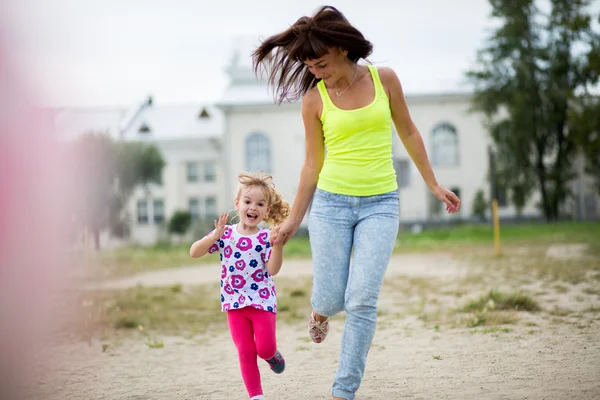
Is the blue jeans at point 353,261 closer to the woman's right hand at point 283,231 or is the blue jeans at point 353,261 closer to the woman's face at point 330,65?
the woman's right hand at point 283,231

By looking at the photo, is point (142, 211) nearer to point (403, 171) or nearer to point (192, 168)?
point (192, 168)

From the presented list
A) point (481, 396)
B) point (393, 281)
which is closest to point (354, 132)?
point (481, 396)

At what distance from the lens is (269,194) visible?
4281 mm

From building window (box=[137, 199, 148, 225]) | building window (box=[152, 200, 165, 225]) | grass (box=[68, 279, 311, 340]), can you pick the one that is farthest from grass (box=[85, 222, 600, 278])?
building window (box=[137, 199, 148, 225])

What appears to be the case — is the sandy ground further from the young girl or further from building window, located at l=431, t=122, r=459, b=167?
building window, located at l=431, t=122, r=459, b=167

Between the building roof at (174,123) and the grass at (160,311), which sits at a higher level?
the building roof at (174,123)

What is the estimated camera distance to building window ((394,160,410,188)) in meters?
32.2

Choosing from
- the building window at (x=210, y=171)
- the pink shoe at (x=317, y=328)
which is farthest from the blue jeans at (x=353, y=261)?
the building window at (x=210, y=171)

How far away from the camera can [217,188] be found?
141 feet

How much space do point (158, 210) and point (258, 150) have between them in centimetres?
832

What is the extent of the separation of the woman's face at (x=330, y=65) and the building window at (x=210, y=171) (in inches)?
1550

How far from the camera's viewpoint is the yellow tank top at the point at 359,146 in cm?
386

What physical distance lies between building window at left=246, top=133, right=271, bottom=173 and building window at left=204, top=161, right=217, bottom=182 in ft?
13.3

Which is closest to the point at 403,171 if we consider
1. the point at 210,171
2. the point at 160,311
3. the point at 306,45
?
the point at 210,171
